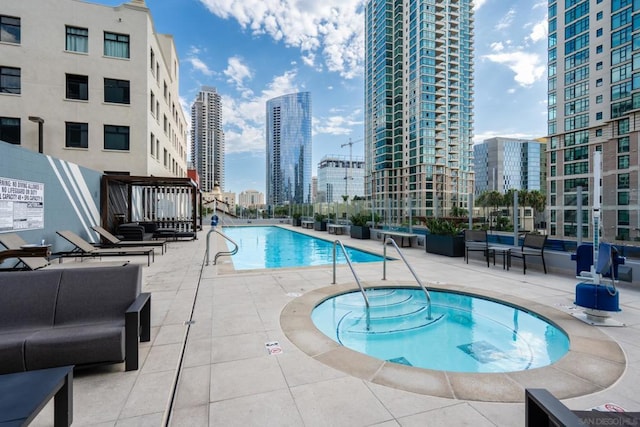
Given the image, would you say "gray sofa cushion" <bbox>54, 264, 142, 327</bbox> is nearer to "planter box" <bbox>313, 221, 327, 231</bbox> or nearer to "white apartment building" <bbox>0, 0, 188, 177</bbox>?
"white apartment building" <bbox>0, 0, 188, 177</bbox>

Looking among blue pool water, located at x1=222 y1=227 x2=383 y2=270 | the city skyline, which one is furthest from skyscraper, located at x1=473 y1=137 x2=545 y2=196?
blue pool water, located at x1=222 y1=227 x2=383 y2=270

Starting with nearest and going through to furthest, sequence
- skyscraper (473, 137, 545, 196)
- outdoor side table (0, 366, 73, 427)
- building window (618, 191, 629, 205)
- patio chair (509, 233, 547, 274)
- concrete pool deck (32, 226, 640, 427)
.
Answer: outdoor side table (0, 366, 73, 427) < concrete pool deck (32, 226, 640, 427) < building window (618, 191, 629, 205) < patio chair (509, 233, 547, 274) < skyscraper (473, 137, 545, 196)

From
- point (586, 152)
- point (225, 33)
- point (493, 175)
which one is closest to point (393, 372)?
point (225, 33)

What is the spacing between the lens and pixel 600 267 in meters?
3.96

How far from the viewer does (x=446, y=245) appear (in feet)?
32.9

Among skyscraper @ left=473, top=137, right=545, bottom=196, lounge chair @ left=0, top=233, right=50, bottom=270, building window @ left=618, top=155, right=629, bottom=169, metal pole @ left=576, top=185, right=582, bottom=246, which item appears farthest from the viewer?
skyscraper @ left=473, top=137, right=545, bottom=196

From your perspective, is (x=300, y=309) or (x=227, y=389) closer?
(x=227, y=389)

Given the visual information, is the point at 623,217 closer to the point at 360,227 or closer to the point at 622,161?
the point at 360,227

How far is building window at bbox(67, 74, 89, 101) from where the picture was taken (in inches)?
627

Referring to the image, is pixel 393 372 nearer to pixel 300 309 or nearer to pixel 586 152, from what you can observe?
pixel 300 309

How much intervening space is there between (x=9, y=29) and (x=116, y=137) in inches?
268

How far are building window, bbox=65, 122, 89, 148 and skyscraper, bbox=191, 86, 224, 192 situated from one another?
53.2 metres

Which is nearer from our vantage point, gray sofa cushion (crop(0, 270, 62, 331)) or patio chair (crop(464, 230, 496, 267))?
gray sofa cushion (crop(0, 270, 62, 331))

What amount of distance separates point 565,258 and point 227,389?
7.80 m
